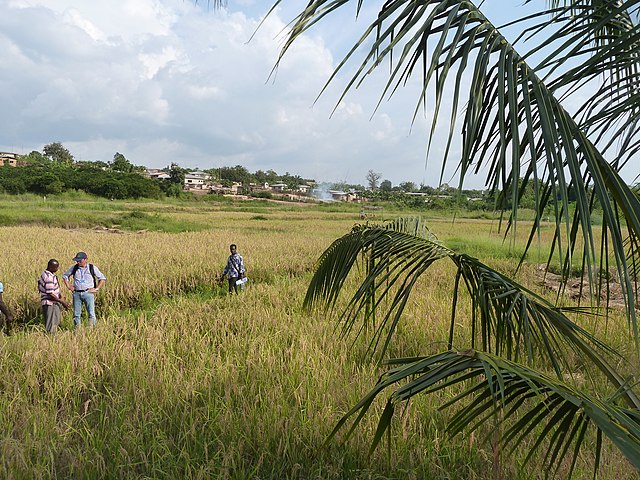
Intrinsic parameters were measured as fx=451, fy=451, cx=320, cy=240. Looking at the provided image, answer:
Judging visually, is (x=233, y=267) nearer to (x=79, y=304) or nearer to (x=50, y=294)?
(x=79, y=304)

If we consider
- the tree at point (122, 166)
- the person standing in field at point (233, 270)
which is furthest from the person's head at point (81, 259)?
the tree at point (122, 166)

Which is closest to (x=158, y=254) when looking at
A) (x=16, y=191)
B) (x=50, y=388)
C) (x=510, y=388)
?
(x=50, y=388)

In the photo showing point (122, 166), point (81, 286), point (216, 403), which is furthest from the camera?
point (122, 166)

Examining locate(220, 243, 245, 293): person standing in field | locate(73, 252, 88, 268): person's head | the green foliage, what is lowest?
locate(220, 243, 245, 293): person standing in field

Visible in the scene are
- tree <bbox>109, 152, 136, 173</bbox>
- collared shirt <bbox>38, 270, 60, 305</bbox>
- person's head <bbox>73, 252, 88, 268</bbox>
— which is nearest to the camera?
collared shirt <bbox>38, 270, 60, 305</bbox>

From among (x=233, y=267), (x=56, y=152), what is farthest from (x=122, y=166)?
(x=233, y=267)

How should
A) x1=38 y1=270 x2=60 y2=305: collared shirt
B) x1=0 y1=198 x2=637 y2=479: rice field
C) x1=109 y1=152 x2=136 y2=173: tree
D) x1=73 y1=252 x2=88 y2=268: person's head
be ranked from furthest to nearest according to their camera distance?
x1=109 y1=152 x2=136 y2=173: tree, x1=73 y1=252 x2=88 y2=268: person's head, x1=38 y1=270 x2=60 y2=305: collared shirt, x1=0 y1=198 x2=637 y2=479: rice field

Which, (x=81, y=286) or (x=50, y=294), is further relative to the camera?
(x=81, y=286)

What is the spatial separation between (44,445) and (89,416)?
0.41m

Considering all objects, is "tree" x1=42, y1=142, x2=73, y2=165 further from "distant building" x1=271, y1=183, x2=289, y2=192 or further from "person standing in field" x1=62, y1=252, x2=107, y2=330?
"person standing in field" x1=62, y1=252, x2=107, y2=330

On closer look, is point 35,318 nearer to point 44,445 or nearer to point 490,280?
point 44,445

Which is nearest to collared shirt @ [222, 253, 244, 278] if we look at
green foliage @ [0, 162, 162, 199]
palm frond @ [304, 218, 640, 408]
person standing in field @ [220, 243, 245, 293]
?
person standing in field @ [220, 243, 245, 293]

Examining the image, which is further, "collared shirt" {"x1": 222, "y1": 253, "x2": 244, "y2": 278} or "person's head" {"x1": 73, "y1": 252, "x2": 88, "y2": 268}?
"collared shirt" {"x1": 222, "y1": 253, "x2": 244, "y2": 278}

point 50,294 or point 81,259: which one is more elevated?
point 81,259
